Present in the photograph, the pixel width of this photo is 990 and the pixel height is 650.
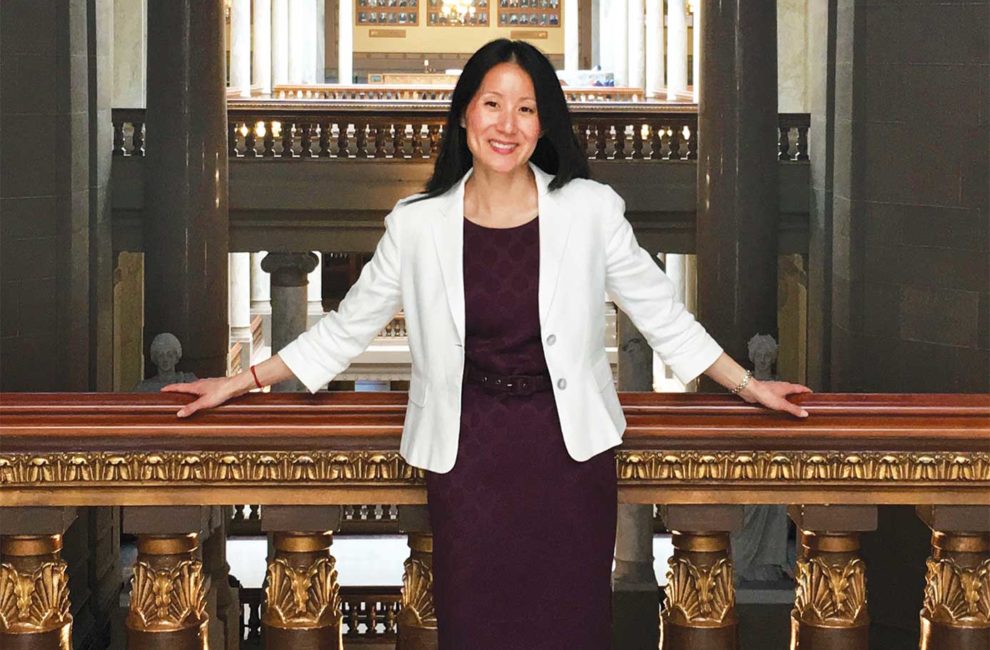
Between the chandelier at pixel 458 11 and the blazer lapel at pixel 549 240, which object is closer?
the blazer lapel at pixel 549 240

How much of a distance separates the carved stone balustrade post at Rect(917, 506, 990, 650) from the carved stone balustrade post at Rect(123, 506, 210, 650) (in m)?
1.24

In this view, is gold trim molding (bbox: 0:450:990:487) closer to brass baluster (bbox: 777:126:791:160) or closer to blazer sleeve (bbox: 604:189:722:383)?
blazer sleeve (bbox: 604:189:722:383)

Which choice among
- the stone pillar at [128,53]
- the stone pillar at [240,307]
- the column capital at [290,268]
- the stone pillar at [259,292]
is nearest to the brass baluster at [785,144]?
the column capital at [290,268]

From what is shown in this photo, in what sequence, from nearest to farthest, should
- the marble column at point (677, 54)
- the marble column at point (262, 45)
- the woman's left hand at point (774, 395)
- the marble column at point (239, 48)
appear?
the woman's left hand at point (774, 395) < the marble column at point (677, 54) < the marble column at point (239, 48) < the marble column at point (262, 45)

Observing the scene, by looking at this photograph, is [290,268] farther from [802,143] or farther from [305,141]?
[802,143]

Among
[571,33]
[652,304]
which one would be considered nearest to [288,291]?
[652,304]

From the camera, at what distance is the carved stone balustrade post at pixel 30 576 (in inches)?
117

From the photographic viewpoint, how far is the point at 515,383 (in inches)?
125

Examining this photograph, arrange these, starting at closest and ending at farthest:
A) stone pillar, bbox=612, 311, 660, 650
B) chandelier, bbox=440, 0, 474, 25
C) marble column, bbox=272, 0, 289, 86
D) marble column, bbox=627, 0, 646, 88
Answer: stone pillar, bbox=612, 311, 660, 650 < marble column, bbox=627, 0, 646, 88 < marble column, bbox=272, 0, 289, 86 < chandelier, bbox=440, 0, 474, 25

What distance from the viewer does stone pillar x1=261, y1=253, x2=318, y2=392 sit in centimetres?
1836

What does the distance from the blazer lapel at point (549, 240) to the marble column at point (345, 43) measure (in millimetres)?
37667

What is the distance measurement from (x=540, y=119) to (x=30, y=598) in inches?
48.9

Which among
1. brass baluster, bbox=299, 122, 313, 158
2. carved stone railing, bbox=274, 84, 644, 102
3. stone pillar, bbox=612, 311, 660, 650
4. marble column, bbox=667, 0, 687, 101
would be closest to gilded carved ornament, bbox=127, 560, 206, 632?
stone pillar, bbox=612, 311, 660, 650

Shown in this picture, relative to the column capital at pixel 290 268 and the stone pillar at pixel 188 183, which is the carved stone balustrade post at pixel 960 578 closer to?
the stone pillar at pixel 188 183
